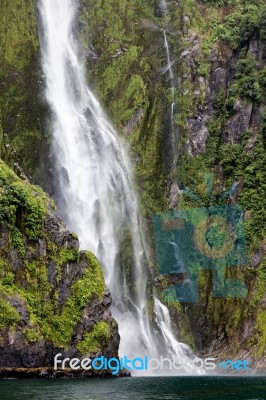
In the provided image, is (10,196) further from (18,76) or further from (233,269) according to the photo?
(233,269)

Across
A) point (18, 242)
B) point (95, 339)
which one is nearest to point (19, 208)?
point (18, 242)

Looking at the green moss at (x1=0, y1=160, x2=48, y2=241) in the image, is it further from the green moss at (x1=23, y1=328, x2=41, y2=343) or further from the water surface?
the water surface

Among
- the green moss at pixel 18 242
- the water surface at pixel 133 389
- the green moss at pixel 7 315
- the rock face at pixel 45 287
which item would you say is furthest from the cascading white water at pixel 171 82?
the water surface at pixel 133 389

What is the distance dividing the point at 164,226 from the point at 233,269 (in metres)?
4.90

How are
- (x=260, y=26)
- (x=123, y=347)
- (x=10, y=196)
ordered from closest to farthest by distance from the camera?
(x=10, y=196) < (x=123, y=347) < (x=260, y=26)

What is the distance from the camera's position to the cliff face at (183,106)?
38719mm

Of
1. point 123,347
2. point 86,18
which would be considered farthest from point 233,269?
point 86,18

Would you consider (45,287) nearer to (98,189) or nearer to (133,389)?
(133,389)

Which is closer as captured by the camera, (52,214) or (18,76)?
(52,214)

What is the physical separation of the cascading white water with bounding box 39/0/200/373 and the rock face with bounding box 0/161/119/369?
410cm

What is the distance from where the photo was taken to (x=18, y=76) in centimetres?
4012

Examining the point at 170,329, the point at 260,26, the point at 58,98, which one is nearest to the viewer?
the point at 170,329

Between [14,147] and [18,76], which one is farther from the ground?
[18,76]

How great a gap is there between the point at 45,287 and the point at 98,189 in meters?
9.02
